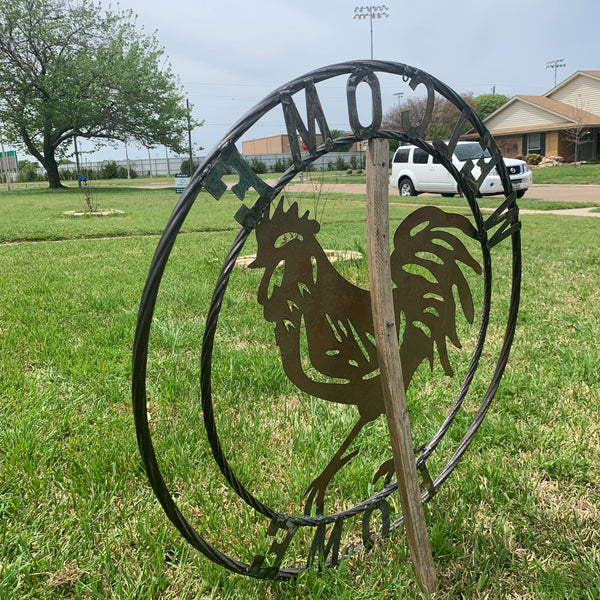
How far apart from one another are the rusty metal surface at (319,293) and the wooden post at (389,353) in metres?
0.10

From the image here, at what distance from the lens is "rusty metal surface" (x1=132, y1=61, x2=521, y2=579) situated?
108 centimetres

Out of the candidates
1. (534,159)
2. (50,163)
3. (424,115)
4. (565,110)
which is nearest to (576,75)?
(565,110)

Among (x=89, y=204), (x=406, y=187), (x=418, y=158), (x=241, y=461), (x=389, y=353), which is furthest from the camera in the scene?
(x=406, y=187)

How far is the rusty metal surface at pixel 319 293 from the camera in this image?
108cm

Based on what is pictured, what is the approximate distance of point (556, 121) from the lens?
112ft

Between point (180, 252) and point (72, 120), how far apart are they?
23.2 meters

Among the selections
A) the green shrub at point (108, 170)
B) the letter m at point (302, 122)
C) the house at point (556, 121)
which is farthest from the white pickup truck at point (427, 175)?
the green shrub at point (108, 170)

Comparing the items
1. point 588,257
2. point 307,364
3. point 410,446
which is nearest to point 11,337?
point 307,364

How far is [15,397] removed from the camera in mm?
2455

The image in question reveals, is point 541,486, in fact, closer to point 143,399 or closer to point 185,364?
point 143,399

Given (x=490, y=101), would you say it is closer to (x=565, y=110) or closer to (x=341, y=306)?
(x=565, y=110)

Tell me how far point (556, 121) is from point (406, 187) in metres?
22.9

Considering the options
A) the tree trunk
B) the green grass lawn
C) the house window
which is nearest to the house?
the house window

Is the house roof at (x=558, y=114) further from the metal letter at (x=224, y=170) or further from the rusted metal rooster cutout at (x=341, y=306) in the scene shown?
the metal letter at (x=224, y=170)
